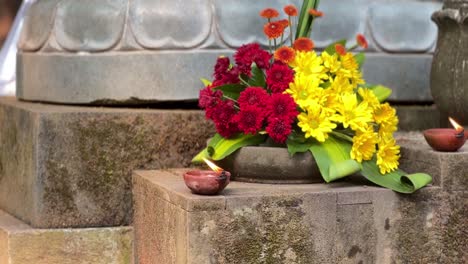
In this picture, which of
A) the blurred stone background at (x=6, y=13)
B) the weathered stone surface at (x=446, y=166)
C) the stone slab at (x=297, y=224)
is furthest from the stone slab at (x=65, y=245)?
the blurred stone background at (x=6, y=13)

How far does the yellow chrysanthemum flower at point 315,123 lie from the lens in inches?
127

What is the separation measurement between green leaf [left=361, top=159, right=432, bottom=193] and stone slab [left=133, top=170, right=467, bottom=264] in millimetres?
34

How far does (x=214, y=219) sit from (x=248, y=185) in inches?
11.8

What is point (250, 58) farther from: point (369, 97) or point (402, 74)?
point (402, 74)

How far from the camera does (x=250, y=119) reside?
324 centimetres

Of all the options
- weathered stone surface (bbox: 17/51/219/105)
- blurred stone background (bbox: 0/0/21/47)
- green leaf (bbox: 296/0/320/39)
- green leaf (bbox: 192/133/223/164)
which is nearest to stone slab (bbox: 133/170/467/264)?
green leaf (bbox: 192/133/223/164)

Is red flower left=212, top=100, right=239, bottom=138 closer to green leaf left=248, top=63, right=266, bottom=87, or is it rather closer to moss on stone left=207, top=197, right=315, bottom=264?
green leaf left=248, top=63, right=266, bottom=87

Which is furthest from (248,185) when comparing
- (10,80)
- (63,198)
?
(10,80)

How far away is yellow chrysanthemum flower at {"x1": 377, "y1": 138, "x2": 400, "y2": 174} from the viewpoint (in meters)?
3.34

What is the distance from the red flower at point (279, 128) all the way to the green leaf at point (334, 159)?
12 centimetres

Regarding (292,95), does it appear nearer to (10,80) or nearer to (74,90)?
(74,90)

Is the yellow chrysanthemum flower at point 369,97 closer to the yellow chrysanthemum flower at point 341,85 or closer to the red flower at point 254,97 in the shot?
the yellow chrysanthemum flower at point 341,85

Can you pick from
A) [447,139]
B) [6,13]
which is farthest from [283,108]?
[6,13]

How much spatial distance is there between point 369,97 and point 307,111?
25 centimetres
